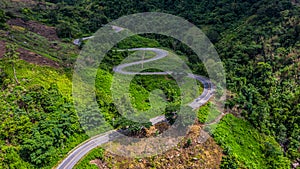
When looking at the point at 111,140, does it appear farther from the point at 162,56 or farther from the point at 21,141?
the point at 162,56

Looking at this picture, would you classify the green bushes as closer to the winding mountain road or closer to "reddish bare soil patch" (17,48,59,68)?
the winding mountain road

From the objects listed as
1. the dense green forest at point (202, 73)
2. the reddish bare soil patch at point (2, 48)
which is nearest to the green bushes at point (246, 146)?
the dense green forest at point (202, 73)

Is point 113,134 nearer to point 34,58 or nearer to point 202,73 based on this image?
point 34,58

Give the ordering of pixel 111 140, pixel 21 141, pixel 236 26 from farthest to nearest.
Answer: pixel 236 26 → pixel 111 140 → pixel 21 141

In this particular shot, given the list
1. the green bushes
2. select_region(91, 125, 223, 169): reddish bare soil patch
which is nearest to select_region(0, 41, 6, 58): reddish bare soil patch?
select_region(91, 125, 223, 169): reddish bare soil patch

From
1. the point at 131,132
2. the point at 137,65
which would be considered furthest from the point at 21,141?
the point at 137,65

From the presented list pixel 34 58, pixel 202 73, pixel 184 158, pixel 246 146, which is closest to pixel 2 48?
pixel 34 58
